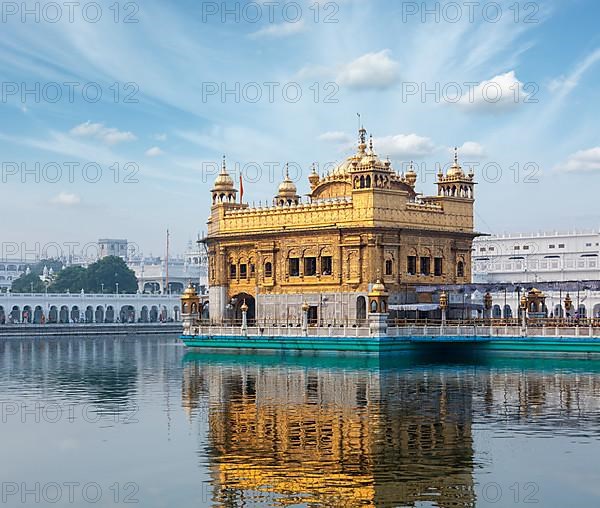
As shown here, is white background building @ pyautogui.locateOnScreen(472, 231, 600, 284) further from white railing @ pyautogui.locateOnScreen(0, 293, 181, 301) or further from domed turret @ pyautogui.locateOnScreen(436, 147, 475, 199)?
domed turret @ pyautogui.locateOnScreen(436, 147, 475, 199)

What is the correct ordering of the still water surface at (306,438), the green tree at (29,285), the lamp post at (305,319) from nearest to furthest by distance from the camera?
the still water surface at (306,438) < the lamp post at (305,319) < the green tree at (29,285)

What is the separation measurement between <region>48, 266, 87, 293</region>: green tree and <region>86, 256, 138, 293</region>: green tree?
968 millimetres

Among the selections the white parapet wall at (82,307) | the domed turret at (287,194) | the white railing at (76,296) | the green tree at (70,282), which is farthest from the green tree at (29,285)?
the domed turret at (287,194)

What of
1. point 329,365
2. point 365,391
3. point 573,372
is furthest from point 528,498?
point 329,365

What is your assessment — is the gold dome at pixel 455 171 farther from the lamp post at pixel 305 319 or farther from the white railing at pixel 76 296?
the white railing at pixel 76 296

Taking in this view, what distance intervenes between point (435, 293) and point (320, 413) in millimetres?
27382

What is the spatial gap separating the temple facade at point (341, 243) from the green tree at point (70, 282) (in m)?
69.6

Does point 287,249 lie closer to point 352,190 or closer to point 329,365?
point 352,190

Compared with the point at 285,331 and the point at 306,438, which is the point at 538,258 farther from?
the point at 306,438

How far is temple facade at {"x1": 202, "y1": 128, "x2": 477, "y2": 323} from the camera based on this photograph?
5322 centimetres

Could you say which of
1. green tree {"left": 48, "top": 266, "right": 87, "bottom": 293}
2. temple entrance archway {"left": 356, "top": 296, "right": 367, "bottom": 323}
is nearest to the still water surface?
temple entrance archway {"left": 356, "top": 296, "right": 367, "bottom": 323}

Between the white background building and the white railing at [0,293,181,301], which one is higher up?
the white background building

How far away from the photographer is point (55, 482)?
20.2 metres

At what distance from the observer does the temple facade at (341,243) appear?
175ft
